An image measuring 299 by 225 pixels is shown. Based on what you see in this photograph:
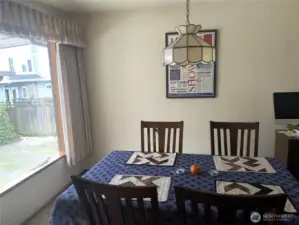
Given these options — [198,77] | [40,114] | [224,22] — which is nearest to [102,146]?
[40,114]

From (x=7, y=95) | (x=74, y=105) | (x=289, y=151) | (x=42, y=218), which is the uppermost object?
(x=7, y=95)

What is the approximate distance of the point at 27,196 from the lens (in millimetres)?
2289

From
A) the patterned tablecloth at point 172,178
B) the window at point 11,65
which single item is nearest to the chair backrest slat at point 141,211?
the patterned tablecloth at point 172,178

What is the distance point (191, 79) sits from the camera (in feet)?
9.67

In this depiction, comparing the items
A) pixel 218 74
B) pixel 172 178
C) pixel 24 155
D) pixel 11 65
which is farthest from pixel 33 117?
pixel 218 74

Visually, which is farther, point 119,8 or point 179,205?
point 119,8

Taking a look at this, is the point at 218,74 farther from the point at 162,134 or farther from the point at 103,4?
the point at 103,4

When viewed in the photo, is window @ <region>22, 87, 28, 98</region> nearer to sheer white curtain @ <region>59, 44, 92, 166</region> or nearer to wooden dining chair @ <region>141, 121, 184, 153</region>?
sheer white curtain @ <region>59, 44, 92, 166</region>

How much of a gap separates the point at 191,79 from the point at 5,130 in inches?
83.9

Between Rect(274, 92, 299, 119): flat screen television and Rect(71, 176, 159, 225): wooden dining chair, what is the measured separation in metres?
2.18

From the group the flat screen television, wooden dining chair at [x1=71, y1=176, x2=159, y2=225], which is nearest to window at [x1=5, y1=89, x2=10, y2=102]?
wooden dining chair at [x1=71, y1=176, x2=159, y2=225]

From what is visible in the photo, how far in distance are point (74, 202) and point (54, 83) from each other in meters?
1.87

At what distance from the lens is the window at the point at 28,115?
2186 mm

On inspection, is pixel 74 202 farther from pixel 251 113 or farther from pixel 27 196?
pixel 251 113
